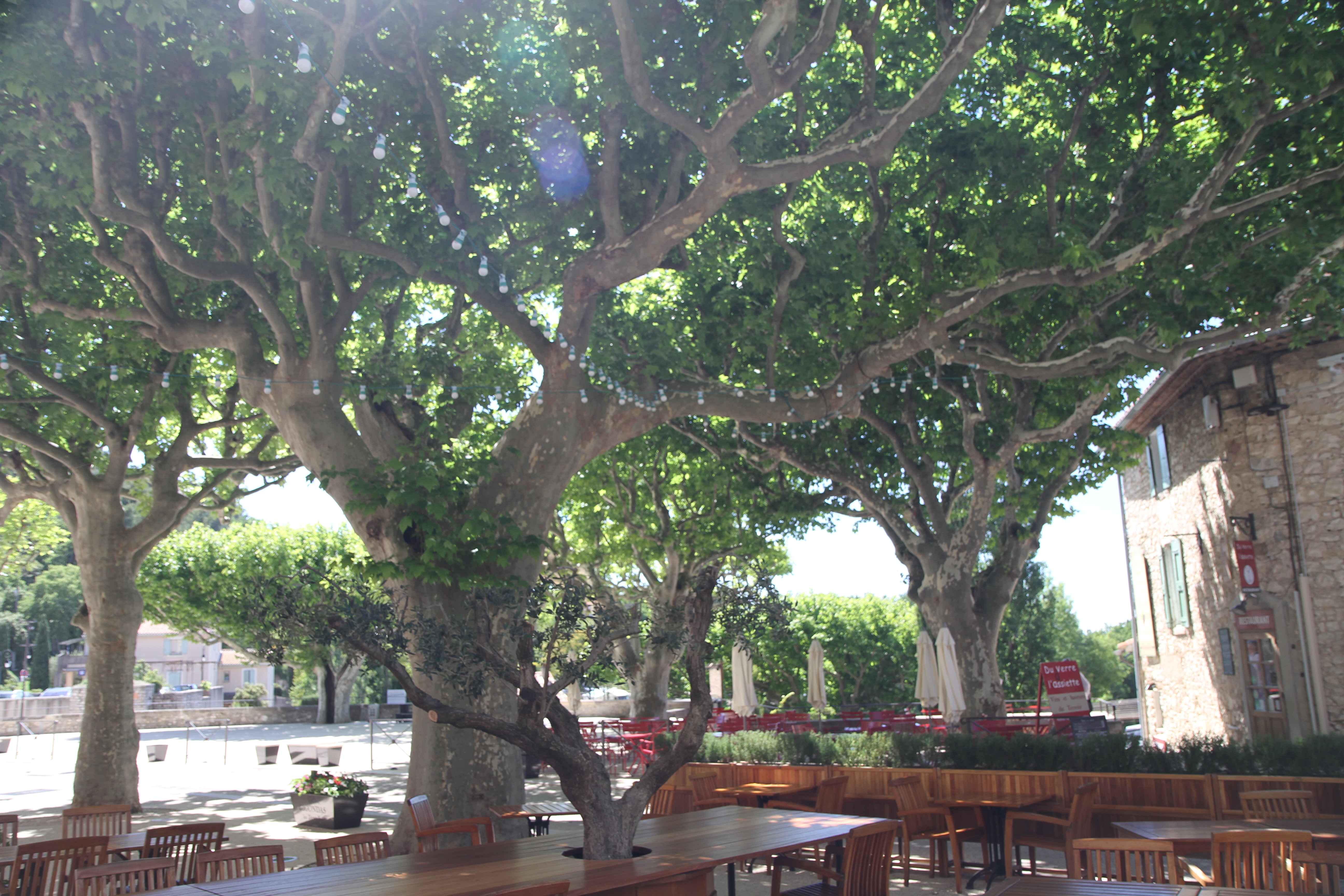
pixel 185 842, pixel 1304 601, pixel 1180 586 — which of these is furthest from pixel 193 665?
pixel 1304 601

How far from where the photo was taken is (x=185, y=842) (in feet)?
21.5

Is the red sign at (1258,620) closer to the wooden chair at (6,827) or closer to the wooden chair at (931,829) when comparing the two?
the wooden chair at (931,829)

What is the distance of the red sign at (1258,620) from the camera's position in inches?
543

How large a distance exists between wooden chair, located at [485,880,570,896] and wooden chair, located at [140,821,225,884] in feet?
10.6

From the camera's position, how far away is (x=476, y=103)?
9.96 m

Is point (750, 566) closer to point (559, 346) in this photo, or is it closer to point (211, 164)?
point (559, 346)

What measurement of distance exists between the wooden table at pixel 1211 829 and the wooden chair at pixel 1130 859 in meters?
0.24

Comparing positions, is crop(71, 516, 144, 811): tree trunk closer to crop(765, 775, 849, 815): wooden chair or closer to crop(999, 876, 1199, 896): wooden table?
crop(765, 775, 849, 815): wooden chair

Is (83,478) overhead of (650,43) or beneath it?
beneath

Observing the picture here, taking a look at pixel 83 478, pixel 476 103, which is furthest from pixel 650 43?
pixel 83 478

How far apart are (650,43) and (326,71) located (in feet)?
9.84

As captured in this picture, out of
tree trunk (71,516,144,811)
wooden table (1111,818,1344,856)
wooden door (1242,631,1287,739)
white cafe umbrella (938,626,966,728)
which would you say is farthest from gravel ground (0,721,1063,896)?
wooden door (1242,631,1287,739)

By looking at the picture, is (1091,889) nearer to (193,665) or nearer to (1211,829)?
(1211,829)

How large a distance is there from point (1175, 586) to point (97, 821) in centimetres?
1733
